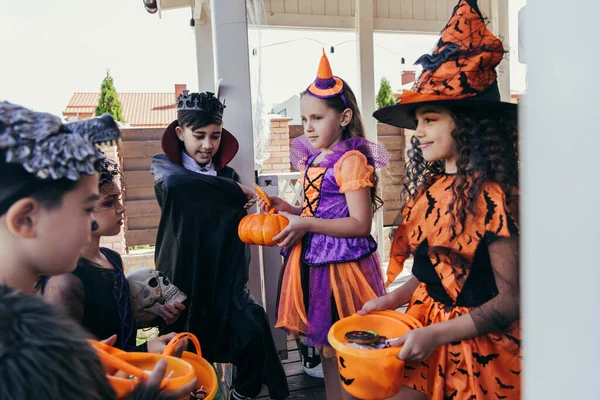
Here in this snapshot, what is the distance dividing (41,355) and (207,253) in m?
1.44

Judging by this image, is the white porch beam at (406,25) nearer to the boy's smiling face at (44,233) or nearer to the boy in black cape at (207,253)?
the boy in black cape at (207,253)

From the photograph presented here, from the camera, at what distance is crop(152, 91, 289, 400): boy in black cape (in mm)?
2107

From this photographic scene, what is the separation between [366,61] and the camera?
5262 mm

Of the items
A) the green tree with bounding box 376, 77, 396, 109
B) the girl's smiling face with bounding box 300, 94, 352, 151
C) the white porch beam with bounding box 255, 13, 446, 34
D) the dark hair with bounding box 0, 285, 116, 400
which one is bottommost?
A: the dark hair with bounding box 0, 285, 116, 400

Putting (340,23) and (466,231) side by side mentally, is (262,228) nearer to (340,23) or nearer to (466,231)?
(466,231)

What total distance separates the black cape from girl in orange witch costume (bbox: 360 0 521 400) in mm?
910

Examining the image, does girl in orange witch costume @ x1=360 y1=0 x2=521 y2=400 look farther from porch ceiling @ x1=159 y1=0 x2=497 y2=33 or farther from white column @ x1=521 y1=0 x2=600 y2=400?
porch ceiling @ x1=159 y1=0 x2=497 y2=33

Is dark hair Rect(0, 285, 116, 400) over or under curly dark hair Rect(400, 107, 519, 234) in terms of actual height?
under

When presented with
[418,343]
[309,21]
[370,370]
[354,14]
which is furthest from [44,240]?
[354,14]

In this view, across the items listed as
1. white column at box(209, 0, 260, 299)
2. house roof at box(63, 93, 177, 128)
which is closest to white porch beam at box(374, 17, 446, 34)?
white column at box(209, 0, 260, 299)

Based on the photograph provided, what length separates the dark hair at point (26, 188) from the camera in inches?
31.3

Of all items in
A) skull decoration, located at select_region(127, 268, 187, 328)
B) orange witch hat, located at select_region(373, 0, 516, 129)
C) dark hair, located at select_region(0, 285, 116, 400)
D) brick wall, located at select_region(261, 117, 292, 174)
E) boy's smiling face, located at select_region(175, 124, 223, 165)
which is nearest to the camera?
dark hair, located at select_region(0, 285, 116, 400)

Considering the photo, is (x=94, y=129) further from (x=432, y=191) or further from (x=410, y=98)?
(x=432, y=191)

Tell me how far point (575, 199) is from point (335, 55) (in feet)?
19.7
